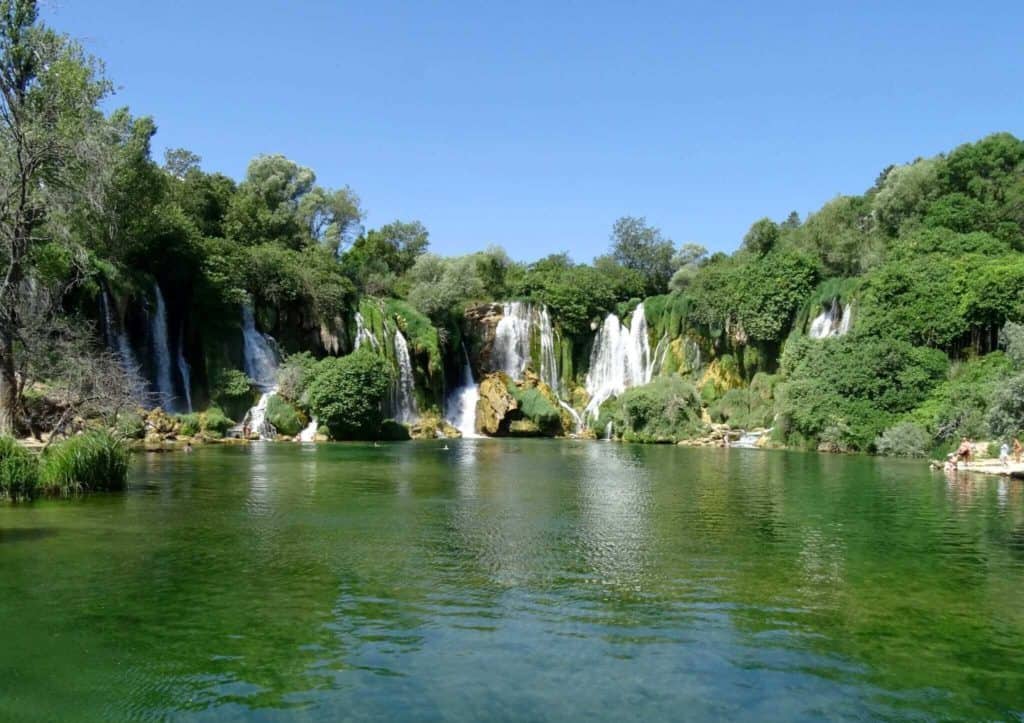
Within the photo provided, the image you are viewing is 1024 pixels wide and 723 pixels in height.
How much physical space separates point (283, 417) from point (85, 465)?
26732 mm

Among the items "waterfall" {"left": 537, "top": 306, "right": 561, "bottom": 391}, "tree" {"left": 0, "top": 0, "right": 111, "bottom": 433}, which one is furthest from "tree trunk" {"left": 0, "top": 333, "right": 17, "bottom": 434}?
"waterfall" {"left": 537, "top": 306, "right": 561, "bottom": 391}

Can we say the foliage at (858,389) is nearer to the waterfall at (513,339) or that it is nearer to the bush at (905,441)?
the bush at (905,441)

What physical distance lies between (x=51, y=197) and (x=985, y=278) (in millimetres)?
43372

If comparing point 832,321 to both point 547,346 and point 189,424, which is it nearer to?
point 547,346

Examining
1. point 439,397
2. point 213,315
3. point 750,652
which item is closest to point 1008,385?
point 750,652

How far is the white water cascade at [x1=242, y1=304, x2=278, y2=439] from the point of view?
4756cm

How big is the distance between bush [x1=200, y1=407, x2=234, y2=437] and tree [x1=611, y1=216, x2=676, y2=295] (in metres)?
54.7

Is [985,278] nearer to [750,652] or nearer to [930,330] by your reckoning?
[930,330]

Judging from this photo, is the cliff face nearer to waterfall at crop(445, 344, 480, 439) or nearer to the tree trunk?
waterfall at crop(445, 344, 480, 439)

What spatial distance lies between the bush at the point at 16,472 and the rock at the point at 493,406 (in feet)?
131

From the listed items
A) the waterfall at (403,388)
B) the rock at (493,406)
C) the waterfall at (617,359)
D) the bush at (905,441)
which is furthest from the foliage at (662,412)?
the waterfall at (403,388)

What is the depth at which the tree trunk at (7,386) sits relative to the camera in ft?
72.1

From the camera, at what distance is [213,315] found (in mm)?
49938

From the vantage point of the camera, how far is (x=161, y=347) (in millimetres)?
46594
